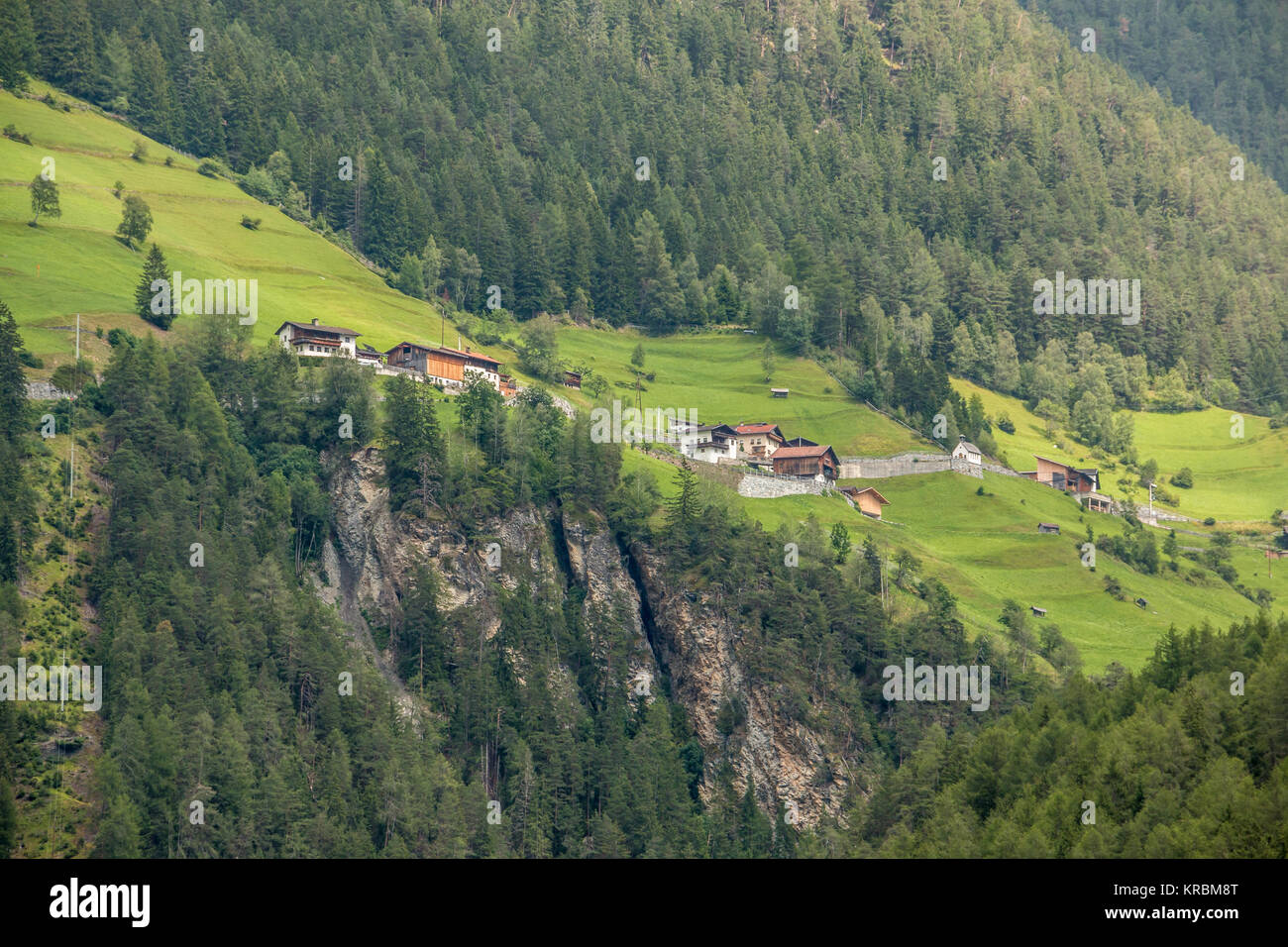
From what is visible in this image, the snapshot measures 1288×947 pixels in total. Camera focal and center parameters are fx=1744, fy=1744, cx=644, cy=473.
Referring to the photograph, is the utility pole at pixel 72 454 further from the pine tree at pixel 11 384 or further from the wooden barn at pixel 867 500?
the wooden barn at pixel 867 500

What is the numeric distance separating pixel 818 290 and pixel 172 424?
282ft

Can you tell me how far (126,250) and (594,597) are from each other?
2233 inches

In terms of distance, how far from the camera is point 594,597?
136m

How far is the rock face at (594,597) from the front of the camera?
419ft

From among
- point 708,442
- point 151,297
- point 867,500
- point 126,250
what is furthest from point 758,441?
point 126,250

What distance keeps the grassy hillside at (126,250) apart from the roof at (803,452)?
35.0 metres

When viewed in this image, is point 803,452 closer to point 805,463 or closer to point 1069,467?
point 805,463

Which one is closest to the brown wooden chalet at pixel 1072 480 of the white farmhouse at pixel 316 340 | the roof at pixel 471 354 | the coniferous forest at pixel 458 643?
the coniferous forest at pixel 458 643

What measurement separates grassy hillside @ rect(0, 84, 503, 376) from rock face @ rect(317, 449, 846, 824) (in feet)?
76.7

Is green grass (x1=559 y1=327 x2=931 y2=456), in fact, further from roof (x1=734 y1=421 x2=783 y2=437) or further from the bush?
the bush

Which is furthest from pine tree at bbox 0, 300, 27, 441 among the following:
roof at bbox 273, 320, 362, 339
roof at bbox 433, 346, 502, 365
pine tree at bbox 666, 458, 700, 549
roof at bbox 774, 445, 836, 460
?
roof at bbox 774, 445, 836, 460

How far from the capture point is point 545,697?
412 feet
